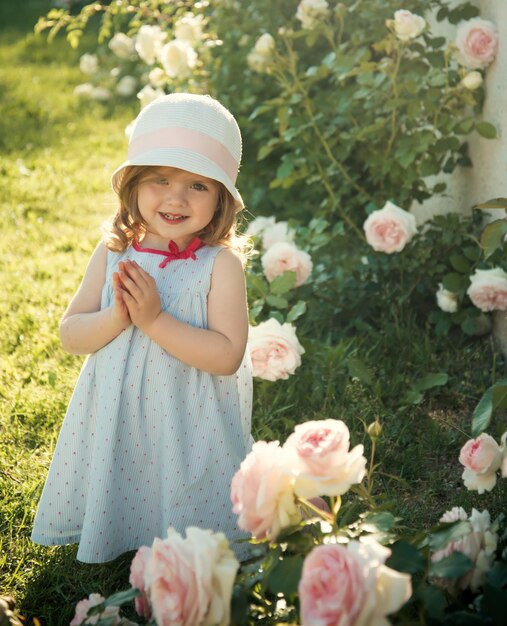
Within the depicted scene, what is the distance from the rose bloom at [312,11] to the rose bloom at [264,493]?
2213mm

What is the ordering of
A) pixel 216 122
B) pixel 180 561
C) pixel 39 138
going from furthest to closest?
pixel 39 138 < pixel 216 122 < pixel 180 561

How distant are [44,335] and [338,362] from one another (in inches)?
43.1

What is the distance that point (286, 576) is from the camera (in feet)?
4.50

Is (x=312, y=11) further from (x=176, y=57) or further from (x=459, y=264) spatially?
(x=459, y=264)

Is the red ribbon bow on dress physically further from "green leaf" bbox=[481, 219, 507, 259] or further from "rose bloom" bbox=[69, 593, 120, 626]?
"rose bloom" bbox=[69, 593, 120, 626]

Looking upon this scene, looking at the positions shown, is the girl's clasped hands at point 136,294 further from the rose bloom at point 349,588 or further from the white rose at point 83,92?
the white rose at point 83,92

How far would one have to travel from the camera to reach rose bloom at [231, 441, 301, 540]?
1394 mm

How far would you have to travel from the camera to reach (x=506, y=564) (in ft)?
4.91

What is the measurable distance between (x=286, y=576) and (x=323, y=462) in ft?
0.61

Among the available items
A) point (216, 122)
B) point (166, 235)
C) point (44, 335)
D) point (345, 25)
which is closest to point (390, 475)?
point (166, 235)

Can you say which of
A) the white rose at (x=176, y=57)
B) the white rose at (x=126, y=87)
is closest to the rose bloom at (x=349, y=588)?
the white rose at (x=176, y=57)

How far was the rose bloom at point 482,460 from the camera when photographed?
1748mm

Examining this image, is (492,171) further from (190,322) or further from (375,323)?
(190,322)

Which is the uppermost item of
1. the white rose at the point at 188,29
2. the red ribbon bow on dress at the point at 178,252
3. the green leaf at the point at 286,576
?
the white rose at the point at 188,29
